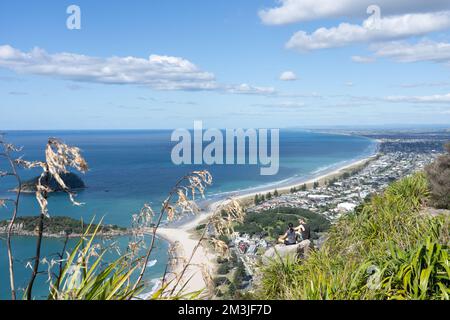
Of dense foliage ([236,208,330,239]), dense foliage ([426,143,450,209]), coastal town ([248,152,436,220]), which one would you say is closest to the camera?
dense foliage ([426,143,450,209])

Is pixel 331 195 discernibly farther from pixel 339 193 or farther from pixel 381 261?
pixel 381 261

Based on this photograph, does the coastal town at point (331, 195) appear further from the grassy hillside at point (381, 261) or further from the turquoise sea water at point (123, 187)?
the grassy hillside at point (381, 261)

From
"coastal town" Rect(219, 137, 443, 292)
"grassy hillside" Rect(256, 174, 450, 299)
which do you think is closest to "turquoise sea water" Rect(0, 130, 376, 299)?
"coastal town" Rect(219, 137, 443, 292)

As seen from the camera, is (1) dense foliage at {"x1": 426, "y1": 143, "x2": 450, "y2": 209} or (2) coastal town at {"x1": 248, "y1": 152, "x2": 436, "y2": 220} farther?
(2) coastal town at {"x1": 248, "y1": 152, "x2": 436, "y2": 220}

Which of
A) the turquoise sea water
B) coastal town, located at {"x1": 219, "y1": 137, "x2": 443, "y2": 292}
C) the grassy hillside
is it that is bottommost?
the turquoise sea water

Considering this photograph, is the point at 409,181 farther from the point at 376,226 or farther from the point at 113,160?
the point at 113,160

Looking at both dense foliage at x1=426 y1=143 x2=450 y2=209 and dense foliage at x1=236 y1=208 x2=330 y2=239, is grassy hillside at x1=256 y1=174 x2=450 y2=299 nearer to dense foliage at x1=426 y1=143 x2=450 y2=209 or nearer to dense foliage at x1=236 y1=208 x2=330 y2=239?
dense foliage at x1=426 y1=143 x2=450 y2=209

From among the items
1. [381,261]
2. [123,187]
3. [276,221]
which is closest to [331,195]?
[276,221]
